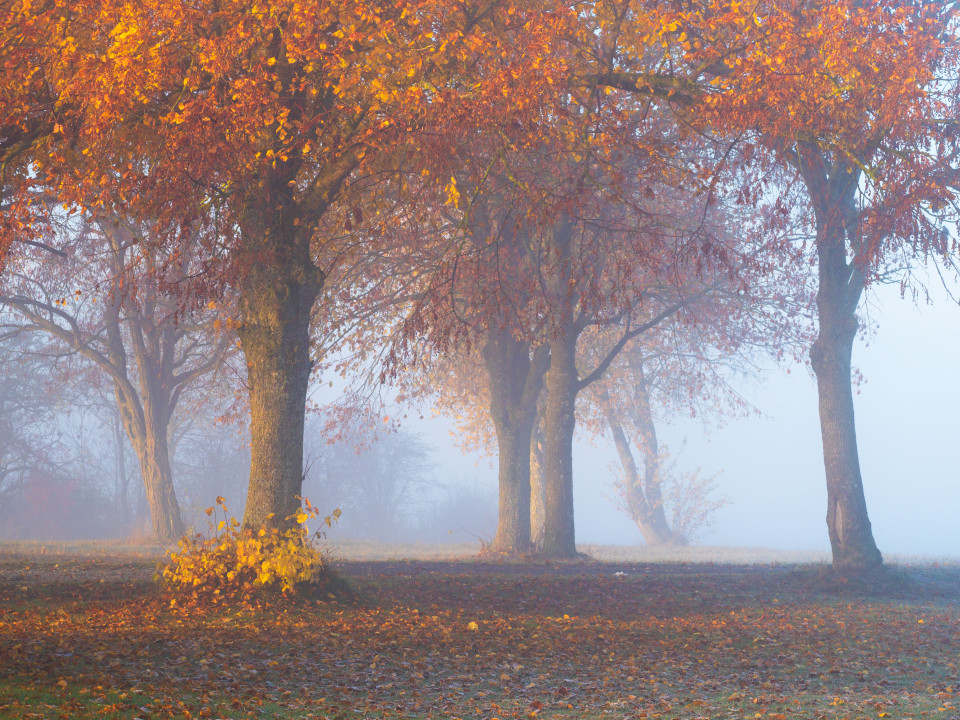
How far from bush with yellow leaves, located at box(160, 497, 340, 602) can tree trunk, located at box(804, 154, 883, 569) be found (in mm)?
10248

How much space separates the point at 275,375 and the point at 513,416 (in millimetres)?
11038

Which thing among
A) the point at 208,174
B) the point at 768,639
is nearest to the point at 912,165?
the point at 768,639

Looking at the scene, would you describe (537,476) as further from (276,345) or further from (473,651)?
(473,651)

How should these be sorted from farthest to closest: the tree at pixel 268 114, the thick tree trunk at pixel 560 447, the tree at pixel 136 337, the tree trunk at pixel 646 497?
the tree trunk at pixel 646 497 → the tree at pixel 136 337 → the thick tree trunk at pixel 560 447 → the tree at pixel 268 114

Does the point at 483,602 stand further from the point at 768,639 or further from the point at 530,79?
the point at 530,79

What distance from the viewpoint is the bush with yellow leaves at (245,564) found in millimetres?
10719

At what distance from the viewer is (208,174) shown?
1123cm

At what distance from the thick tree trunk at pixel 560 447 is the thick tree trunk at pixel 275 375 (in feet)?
30.7

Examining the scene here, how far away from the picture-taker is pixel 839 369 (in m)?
16.5

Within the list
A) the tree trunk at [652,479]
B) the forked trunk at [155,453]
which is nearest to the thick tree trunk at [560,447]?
the forked trunk at [155,453]

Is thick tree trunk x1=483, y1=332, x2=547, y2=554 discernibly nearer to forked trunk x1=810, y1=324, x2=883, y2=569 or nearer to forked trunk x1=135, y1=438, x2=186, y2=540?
forked trunk x1=810, y1=324, x2=883, y2=569

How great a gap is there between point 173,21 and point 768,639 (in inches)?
423

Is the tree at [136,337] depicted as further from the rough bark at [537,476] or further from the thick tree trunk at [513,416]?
the rough bark at [537,476]

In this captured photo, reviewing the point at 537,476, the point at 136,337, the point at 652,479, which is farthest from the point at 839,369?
the point at 652,479
